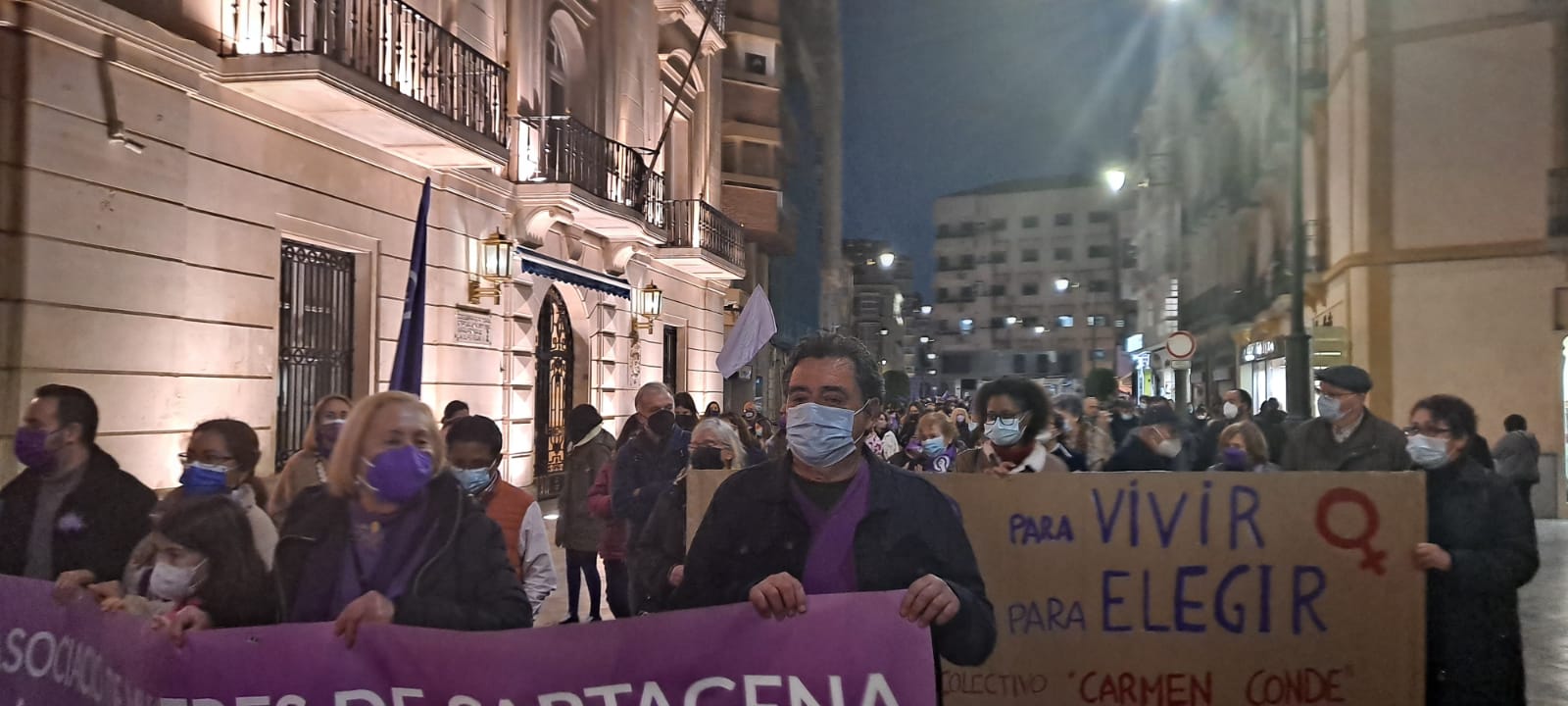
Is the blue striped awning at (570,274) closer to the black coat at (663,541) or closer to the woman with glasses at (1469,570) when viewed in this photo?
the black coat at (663,541)

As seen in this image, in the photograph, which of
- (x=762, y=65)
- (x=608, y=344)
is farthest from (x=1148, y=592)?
(x=762, y=65)

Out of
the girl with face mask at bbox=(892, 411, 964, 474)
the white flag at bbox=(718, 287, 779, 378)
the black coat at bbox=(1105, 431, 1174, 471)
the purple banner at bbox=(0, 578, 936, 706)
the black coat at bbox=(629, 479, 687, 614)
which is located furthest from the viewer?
the white flag at bbox=(718, 287, 779, 378)

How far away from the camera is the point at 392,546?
10.9 ft

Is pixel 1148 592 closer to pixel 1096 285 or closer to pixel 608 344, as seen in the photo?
pixel 608 344

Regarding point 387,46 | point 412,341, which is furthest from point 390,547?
point 387,46

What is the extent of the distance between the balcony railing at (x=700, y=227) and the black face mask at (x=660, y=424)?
1423 cm

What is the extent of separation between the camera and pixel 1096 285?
9144 cm

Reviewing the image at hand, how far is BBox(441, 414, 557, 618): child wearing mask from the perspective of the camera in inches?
187

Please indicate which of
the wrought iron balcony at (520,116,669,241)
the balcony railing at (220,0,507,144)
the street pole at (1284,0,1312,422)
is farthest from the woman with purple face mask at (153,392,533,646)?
the street pole at (1284,0,1312,422)

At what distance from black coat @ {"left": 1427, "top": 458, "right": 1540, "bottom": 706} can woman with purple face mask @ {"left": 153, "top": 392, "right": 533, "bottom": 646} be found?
143 inches

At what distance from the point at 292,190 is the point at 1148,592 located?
850 cm

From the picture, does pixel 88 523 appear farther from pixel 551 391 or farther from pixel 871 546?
pixel 551 391

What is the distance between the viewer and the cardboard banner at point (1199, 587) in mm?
4727

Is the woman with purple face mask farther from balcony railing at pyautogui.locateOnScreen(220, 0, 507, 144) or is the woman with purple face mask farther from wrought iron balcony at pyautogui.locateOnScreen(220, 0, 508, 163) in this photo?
balcony railing at pyautogui.locateOnScreen(220, 0, 507, 144)
